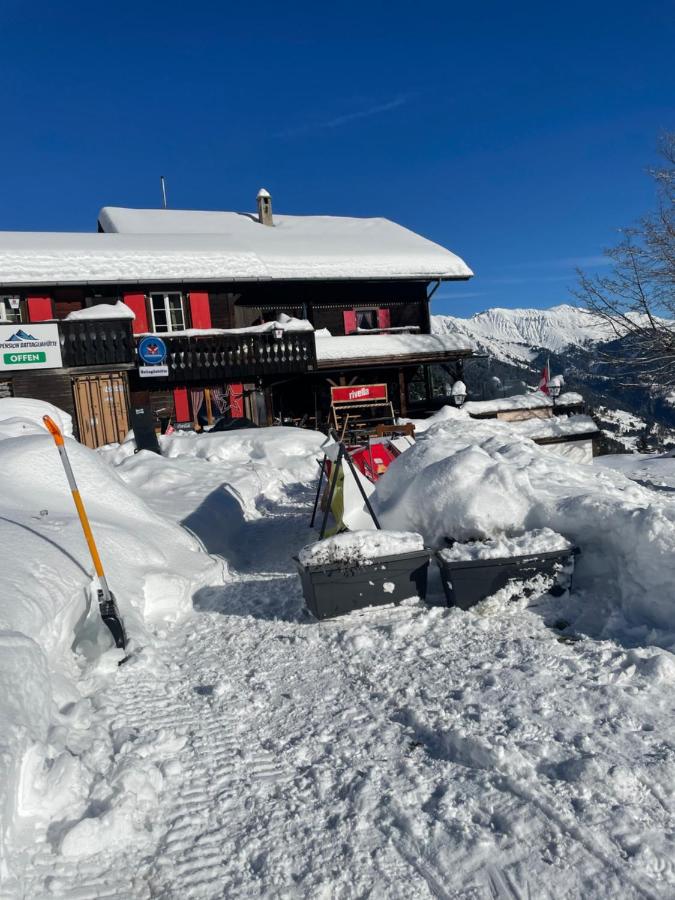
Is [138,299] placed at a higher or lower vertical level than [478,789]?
higher

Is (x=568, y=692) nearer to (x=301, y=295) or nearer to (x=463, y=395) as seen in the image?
(x=463, y=395)

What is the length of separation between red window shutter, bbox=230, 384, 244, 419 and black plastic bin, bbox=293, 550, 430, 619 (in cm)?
1542

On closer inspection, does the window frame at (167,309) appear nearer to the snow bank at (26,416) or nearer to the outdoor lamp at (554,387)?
the snow bank at (26,416)

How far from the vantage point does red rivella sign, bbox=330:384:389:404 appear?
1789cm

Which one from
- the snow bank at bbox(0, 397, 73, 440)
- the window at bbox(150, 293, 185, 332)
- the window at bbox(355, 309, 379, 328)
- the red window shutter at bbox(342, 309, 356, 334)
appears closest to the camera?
the snow bank at bbox(0, 397, 73, 440)

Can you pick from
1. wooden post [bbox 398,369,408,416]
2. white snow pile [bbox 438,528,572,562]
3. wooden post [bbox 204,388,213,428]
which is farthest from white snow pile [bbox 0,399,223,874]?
wooden post [bbox 398,369,408,416]

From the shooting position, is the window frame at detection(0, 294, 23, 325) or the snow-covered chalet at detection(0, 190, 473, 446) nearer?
the snow-covered chalet at detection(0, 190, 473, 446)

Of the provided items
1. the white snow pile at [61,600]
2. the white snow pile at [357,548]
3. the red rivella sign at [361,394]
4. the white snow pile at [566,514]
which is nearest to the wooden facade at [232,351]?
the red rivella sign at [361,394]

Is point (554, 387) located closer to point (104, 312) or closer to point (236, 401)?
point (236, 401)

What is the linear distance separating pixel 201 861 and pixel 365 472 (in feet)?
24.6

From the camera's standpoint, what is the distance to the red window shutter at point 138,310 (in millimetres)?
19219

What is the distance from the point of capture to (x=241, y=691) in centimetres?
413

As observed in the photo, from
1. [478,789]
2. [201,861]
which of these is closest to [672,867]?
[478,789]

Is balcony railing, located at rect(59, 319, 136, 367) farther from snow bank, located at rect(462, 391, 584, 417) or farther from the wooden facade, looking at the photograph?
snow bank, located at rect(462, 391, 584, 417)
